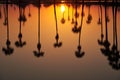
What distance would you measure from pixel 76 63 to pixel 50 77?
0.27 meters

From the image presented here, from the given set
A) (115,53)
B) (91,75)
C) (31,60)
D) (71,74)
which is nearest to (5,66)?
(31,60)

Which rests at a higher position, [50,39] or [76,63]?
[50,39]

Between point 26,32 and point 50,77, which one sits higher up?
point 26,32

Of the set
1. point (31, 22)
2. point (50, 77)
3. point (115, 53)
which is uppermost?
point (31, 22)

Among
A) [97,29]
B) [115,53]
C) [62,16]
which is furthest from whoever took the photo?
[97,29]

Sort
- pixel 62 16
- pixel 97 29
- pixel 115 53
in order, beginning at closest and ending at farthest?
pixel 115 53
pixel 62 16
pixel 97 29

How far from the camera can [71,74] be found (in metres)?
2.68

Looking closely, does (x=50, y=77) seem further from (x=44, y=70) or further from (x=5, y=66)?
(x=5, y=66)

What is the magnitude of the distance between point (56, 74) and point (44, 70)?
0.12m

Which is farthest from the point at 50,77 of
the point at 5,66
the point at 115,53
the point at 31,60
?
the point at 115,53

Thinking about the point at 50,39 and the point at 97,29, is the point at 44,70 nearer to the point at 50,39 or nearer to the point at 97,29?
the point at 50,39

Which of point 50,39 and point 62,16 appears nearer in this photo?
point 62,16

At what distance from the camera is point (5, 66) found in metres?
2.71

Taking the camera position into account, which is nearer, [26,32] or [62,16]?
[62,16]
